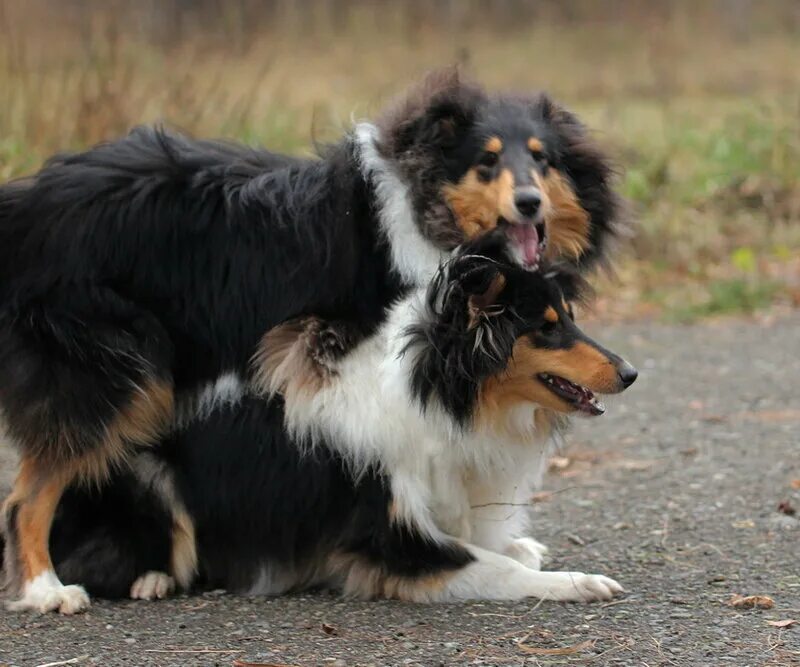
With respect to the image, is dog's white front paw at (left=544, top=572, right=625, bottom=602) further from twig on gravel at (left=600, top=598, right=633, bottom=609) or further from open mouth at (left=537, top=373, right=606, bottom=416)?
open mouth at (left=537, top=373, right=606, bottom=416)

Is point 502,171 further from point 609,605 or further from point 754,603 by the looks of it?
point 754,603

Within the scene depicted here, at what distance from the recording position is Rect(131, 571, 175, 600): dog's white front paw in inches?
184

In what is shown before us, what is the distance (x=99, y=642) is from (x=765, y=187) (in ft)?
30.9

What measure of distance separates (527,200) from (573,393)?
70 cm

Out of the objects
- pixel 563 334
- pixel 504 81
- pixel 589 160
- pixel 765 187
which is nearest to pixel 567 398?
pixel 563 334

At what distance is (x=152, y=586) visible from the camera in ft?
15.4

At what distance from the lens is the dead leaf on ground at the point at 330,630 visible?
13.6ft

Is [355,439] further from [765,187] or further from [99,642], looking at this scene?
[765,187]

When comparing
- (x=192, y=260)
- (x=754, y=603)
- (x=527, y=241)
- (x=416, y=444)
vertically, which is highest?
(x=527, y=241)

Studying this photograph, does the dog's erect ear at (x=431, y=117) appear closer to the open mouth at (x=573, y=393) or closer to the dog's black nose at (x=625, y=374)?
Result: the open mouth at (x=573, y=393)

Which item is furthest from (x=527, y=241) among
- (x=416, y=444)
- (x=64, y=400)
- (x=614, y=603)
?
(x=64, y=400)

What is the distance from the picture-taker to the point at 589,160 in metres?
5.07

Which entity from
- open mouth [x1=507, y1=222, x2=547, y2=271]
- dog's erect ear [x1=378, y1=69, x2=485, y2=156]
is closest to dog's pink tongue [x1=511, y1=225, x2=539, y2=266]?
open mouth [x1=507, y1=222, x2=547, y2=271]

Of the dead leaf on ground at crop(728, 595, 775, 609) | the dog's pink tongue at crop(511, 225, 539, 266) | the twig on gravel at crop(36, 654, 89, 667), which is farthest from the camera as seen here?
the dog's pink tongue at crop(511, 225, 539, 266)
